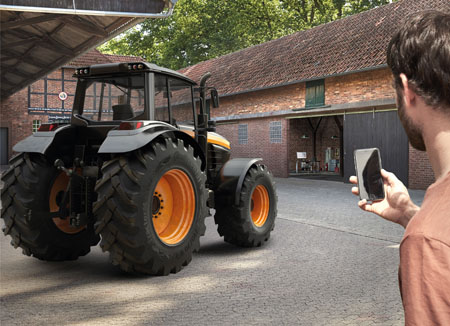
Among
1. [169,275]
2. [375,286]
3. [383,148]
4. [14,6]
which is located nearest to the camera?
[375,286]

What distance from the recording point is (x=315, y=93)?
20.8 metres

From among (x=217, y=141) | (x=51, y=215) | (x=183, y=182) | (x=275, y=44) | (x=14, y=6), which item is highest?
(x=275, y=44)

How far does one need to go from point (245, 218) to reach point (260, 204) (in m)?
0.70

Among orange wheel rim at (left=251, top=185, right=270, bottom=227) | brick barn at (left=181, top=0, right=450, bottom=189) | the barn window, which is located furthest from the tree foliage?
orange wheel rim at (left=251, top=185, right=270, bottom=227)

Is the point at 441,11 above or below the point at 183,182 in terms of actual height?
above

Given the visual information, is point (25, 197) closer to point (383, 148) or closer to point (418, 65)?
point (418, 65)

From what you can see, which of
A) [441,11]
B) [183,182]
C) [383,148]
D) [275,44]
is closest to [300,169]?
[275,44]

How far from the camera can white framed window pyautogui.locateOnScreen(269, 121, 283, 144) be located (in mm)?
23188

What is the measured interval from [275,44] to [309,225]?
1965 cm

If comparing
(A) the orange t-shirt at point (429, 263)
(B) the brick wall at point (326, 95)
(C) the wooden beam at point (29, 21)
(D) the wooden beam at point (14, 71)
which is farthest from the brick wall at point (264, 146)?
(A) the orange t-shirt at point (429, 263)

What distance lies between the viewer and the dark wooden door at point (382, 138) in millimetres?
17188

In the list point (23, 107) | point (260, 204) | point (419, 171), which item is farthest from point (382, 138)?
point (23, 107)

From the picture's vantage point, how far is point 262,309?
4.08 metres

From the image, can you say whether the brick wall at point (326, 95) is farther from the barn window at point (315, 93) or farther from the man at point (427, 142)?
the man at point (427, 142)
